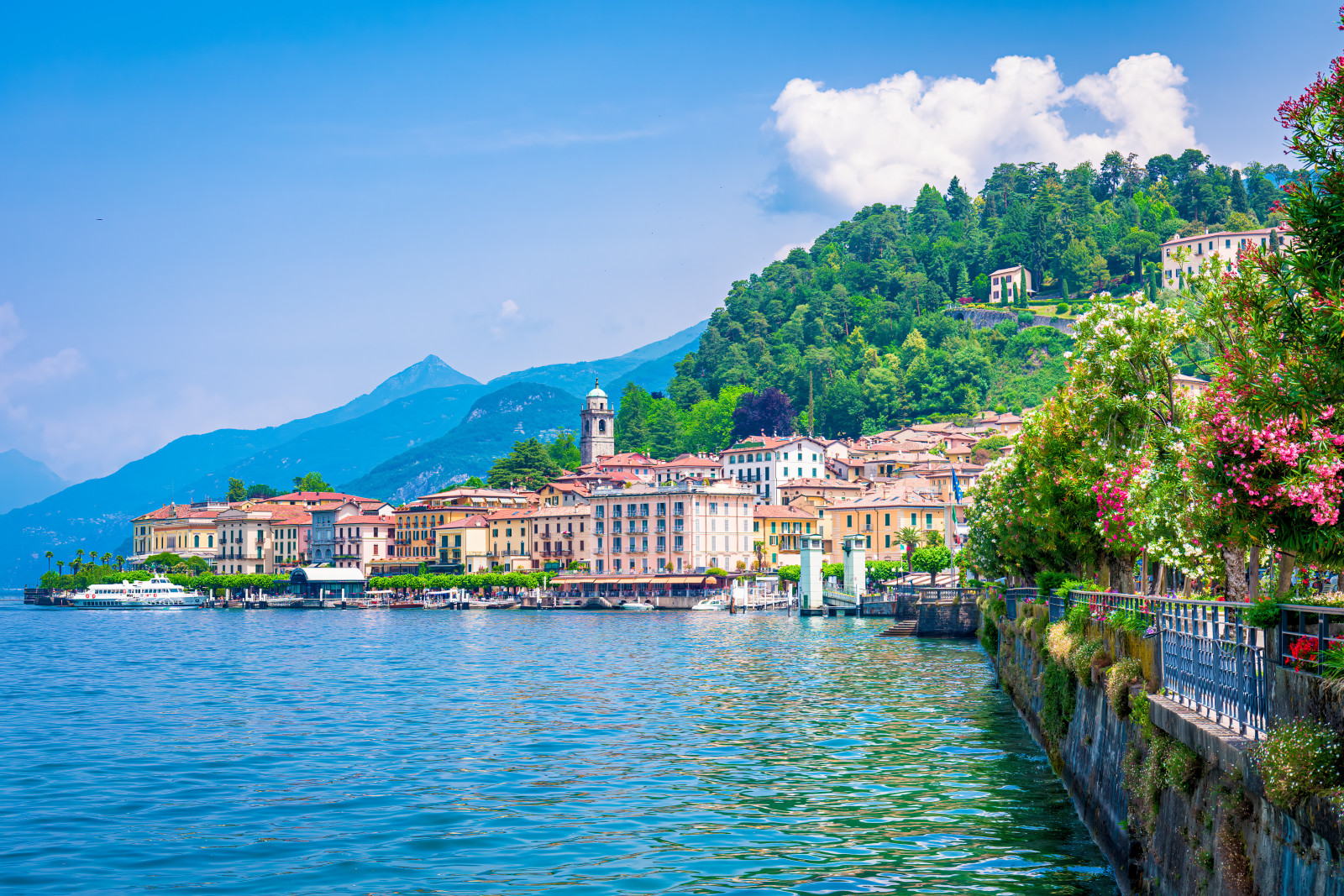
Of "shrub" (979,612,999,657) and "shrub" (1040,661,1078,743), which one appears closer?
"shrub" (1040,661,1078,743)

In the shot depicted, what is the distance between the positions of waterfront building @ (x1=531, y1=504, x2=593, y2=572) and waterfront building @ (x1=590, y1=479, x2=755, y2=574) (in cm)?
623

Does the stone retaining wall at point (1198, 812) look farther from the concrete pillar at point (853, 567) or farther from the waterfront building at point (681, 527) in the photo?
the waterfront building at point (681, 527)

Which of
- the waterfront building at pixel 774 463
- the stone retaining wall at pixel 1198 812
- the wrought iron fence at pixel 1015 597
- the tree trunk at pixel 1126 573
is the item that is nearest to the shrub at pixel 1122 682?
the stone retaining wall at pixel 1198 812

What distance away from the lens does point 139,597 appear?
7101 inches

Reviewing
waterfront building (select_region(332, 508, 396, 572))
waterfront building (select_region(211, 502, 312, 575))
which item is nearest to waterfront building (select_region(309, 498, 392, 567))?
waterfront building (select_region(332, 508, 396, 572))

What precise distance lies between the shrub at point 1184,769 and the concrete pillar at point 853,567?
104513 millimetres

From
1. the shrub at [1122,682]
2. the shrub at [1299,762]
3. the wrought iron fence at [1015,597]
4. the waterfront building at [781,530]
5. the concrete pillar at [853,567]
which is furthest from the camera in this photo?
the waterfront building at [781,530]

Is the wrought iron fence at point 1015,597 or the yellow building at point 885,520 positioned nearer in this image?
the wrought iron fence at point 1015,597

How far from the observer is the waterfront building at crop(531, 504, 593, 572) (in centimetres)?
16112

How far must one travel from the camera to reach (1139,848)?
50.9 ft

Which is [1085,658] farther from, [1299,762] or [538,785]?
[538,785]

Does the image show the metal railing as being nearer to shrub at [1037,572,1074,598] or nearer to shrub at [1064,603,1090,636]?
shrub at [1064,603,1090,636]

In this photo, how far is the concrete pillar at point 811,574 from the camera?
4609 inches

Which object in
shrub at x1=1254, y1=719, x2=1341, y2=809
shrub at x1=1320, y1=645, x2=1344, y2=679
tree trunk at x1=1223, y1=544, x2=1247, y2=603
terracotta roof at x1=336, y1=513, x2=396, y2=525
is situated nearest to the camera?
shrub at x1=1254, y1=719, x2=1341, y2=809
